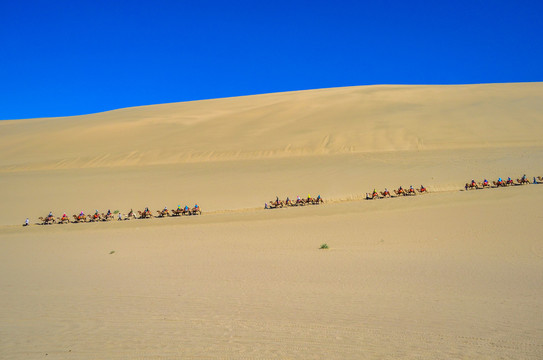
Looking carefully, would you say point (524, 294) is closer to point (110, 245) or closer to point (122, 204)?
point (110, 245)

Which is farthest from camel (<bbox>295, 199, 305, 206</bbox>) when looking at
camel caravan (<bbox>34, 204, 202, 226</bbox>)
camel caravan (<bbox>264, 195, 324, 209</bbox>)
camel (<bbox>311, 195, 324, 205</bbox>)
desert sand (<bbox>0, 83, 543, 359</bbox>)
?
camel caravan (<bbox>34, 204, 202, 226</bbox>)

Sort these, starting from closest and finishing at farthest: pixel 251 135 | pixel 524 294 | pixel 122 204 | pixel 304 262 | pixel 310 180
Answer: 1. pixel 524 294
2. pixel 304 262
3. pixel 122 204
4. pixel 310 180
5. pixel 251 135

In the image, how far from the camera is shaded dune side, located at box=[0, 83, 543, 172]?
32.9 metres

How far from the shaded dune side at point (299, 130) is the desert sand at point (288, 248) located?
0.34 m

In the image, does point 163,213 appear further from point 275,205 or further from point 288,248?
point 288,248

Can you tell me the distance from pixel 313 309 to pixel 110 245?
9806mm

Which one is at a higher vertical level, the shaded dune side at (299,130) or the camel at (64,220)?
the shaded dune side at (299,130)

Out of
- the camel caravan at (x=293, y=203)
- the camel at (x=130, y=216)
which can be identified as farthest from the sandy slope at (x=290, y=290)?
the camel at (x=130, y=216)

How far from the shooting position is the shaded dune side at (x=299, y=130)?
1297 inches

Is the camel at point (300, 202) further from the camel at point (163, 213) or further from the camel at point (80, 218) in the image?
the camel at point (80, 218)

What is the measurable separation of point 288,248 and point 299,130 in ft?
88.7

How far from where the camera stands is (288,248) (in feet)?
41.3

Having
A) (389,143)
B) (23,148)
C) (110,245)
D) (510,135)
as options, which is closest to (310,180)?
(389,143)

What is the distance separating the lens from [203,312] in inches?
→ 272
